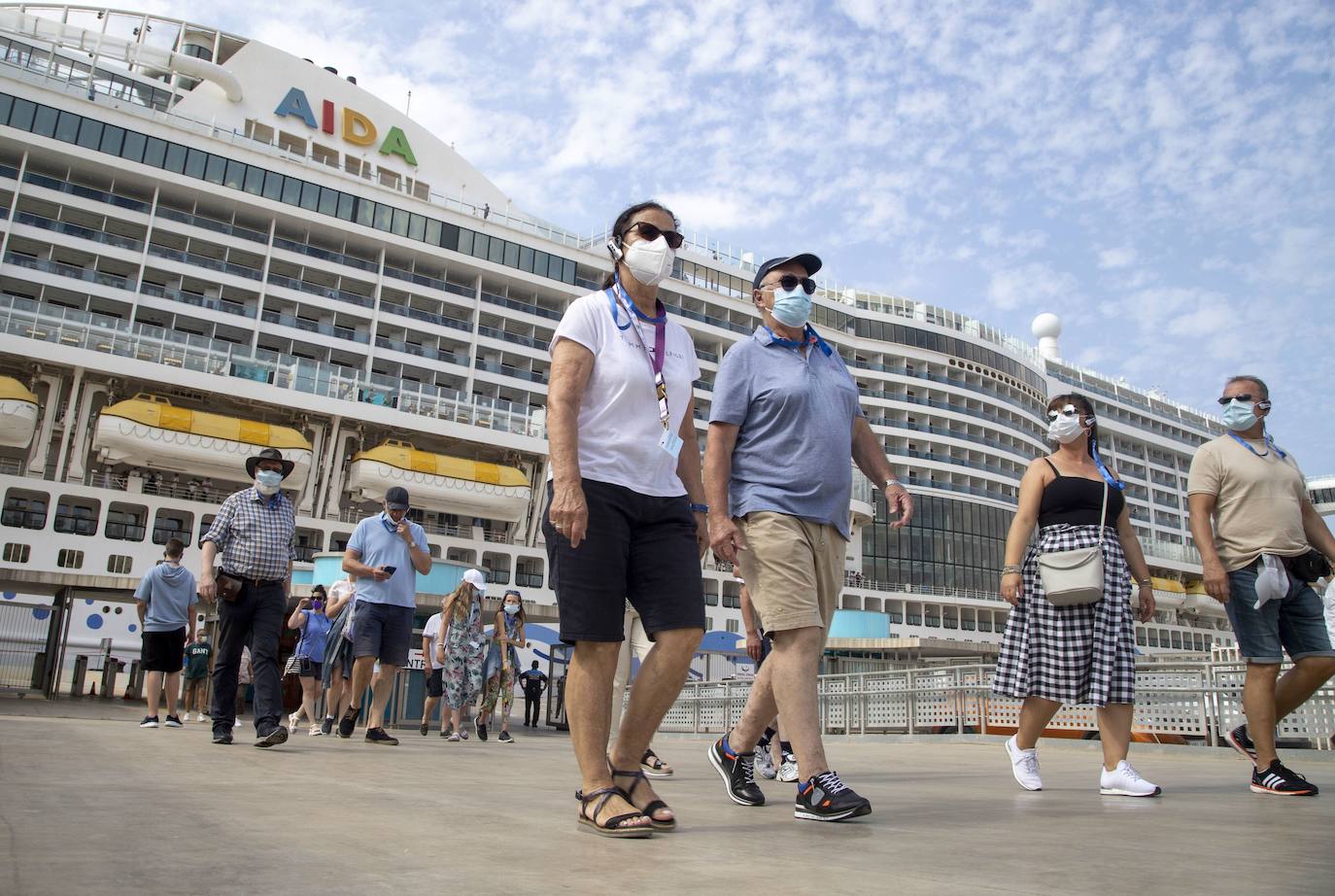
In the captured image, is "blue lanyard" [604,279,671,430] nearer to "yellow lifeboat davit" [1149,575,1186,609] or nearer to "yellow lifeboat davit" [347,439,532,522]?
"yellow lifeboat davit" [347,439,532,522]

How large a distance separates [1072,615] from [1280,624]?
3.43 ft

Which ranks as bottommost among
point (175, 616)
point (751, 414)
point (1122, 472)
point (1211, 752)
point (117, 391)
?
point (1211, 752)

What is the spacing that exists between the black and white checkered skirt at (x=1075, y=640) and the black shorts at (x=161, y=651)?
632cm

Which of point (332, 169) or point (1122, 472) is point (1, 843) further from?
point (1122, 472)

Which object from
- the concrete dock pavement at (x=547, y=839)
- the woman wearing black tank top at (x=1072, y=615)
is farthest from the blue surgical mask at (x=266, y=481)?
the woman wearing black tank top at (x=1072, y=615)

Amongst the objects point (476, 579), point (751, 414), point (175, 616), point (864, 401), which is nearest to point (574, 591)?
point (751, 414)

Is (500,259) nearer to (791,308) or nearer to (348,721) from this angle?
(348,721)

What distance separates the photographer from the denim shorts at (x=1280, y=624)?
164 inches

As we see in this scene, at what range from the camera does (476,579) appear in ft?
30.4

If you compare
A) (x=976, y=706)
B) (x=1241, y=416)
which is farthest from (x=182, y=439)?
(x=1241, y=416)

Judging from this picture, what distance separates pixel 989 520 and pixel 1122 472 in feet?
57.0

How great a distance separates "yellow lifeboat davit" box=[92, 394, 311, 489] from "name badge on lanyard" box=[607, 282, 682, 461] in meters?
27.4

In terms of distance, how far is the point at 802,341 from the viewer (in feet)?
12.1

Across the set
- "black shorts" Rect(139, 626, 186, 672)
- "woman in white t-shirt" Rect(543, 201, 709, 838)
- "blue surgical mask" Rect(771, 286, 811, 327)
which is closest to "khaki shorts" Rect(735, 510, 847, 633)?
"woman in white t-shirt" Rect(543, 201, 709, 838)
